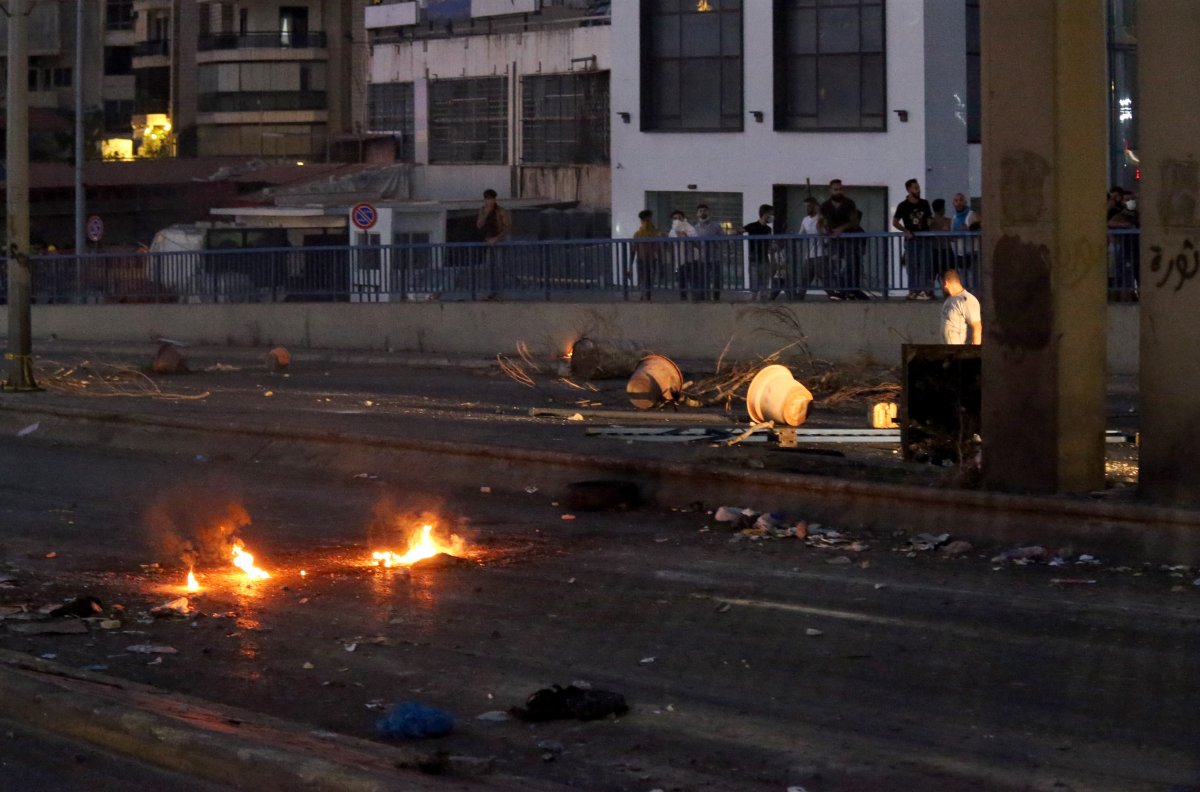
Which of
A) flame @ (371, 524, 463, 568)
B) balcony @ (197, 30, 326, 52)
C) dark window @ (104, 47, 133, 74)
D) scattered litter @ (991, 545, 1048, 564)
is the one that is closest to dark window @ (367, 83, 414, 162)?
balcony @ (197, 30, 326, 52)

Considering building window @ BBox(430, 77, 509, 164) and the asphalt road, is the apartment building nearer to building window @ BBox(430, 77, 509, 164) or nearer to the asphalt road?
building window @ BBox(430, 77, 509, 164)

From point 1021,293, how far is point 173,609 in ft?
18.6

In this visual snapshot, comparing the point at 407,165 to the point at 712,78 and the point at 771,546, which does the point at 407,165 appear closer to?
the point at 712,78

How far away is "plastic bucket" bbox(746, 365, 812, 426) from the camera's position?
1520 cm

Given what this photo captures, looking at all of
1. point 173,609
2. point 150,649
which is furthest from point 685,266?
point 150,649

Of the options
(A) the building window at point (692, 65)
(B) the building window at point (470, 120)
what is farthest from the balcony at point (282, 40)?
(A) the building window at point (692, 65)

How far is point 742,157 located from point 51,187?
31.5 meters

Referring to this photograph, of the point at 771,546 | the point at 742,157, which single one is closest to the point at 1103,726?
the point at 771,546

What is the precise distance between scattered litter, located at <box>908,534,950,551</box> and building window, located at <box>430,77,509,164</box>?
4322 cm

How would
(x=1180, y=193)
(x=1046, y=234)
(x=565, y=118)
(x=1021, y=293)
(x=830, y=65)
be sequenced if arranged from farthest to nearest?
1. (x=565, y=118)
2. (x=830, y=65)
3. (x=1021, y=293)
4. (x=1046, y=234)
5. (x=1180, y=193)

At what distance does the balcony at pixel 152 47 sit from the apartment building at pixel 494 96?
2168 cm

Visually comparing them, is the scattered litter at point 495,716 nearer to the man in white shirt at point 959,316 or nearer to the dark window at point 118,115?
the man in white shirt at point 959,316

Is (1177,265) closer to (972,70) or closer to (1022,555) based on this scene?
(1022,555)

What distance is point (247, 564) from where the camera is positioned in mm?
9984
